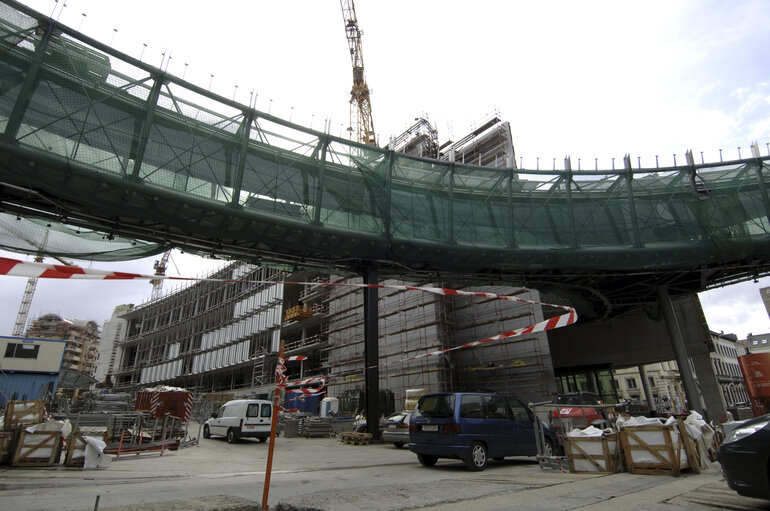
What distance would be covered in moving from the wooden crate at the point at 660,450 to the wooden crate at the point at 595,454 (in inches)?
8.8

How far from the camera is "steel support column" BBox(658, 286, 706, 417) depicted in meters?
22.2

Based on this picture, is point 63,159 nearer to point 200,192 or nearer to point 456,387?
point 200,192

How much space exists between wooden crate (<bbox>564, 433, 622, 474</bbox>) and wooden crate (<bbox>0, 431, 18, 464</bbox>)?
432 inches

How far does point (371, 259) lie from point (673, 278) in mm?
17707

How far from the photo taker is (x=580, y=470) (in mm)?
7332

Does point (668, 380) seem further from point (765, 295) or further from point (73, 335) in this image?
point (73, 335)

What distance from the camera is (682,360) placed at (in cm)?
2305

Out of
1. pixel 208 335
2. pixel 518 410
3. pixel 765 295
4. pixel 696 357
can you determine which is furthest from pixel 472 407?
pixel 765 295

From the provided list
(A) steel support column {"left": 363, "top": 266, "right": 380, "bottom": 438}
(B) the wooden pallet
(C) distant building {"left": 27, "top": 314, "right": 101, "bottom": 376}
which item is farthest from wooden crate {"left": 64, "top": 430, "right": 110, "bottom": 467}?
(C) distant building {"left": 27, "top": 314, "right": 101, "bottom": 376}

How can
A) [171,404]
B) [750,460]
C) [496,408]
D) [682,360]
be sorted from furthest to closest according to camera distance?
[682,360] < [171,404] < [496,408] < [750,460]

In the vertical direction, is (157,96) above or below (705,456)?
above

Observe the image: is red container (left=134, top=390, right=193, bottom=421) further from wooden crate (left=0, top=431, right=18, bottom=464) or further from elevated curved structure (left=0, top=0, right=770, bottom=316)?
wooden crate (left=0, top=431, right=18, bottom=464)

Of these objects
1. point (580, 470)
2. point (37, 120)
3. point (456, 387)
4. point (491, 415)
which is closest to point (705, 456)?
point (580, 470)

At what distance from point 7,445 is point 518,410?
1078 centimetres
